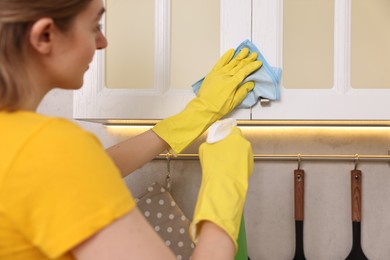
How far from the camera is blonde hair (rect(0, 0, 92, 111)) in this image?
720 mm

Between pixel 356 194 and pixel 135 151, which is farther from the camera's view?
pixel 356 194

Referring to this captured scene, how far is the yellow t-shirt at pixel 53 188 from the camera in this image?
643 millimetres

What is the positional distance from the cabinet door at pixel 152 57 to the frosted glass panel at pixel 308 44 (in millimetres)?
144

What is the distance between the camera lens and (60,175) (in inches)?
25.4

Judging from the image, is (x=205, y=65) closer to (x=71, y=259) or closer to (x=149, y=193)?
(x=149, y=193)

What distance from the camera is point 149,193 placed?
4.97 feet

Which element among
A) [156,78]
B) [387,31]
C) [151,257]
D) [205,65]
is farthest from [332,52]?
[151,257]

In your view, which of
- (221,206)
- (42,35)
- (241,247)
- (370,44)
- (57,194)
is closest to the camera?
(57,194)

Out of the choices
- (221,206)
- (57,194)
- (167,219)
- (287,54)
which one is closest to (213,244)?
(221,206)

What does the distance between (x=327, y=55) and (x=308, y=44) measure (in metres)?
0.05

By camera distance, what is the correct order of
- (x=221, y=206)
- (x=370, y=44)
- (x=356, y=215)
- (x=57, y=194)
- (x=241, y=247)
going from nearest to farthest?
(x=57, y=194) < (x=221, y=206) < (x=370, y=44) < (x=241, y=247) < (x=356, y=215)

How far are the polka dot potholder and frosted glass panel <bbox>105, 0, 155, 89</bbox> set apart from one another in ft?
1.30

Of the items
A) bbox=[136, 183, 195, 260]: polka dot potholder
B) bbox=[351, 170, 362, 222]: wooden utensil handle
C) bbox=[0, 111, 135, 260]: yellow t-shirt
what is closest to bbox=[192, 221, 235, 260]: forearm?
bbox=[0, 111, 135, 260]: yellow t-shirt

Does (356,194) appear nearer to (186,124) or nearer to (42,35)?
(186,124)
